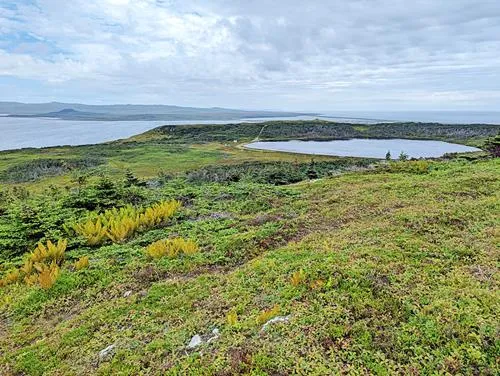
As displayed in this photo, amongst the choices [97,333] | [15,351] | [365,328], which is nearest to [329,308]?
[365,328]

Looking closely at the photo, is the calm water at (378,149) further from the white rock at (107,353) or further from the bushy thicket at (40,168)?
the white rock at (107,353)

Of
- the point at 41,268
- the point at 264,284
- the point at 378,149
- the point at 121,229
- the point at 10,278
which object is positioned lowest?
the point at 378,149

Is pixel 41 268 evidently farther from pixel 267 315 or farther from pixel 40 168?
pixel 40 168

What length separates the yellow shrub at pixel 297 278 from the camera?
679 centimetres

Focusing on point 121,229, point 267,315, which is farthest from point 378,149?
point 267,315

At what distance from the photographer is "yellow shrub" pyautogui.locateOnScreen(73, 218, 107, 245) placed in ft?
37.0

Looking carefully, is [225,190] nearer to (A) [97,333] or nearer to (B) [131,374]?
(A) [97,333]

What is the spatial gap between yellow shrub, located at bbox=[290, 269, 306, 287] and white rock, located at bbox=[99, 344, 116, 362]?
3171 mm

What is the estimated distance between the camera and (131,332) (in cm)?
632

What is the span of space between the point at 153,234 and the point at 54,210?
5173 mm

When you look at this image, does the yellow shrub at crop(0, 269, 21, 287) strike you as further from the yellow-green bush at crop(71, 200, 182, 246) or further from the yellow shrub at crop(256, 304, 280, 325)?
the yellow shrub at crop(256, 304, 280, 325)

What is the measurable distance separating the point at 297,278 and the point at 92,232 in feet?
24.1

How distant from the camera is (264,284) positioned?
23.4ft

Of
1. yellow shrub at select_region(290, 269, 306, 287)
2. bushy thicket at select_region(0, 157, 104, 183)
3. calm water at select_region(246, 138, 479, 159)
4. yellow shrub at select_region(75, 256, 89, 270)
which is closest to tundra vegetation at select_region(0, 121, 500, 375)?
yellow shrub at select_region(290, 269, 306, 287)
